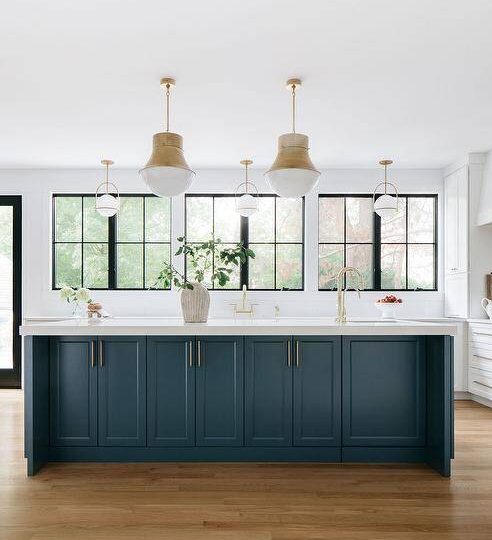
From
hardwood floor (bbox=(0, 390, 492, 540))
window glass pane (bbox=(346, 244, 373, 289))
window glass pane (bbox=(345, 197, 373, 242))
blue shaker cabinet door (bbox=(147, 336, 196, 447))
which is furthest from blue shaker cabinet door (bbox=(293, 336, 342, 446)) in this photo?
window glass pane (bbox=(345, 197, 373, 242))

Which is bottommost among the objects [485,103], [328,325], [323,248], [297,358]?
[297,358]

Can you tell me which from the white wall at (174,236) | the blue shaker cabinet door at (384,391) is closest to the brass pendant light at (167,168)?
the blue shaker cabinet door at (384,391)

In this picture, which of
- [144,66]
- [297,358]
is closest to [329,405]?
[297,358]

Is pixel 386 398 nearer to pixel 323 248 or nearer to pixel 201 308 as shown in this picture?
pixel 201 308

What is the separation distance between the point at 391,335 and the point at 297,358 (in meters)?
0.64

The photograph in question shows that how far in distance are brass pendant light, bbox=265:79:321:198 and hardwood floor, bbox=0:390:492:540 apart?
6.03 feet

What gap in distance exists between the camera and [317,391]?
10.8 feet

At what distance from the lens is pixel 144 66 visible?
3396 millimetres

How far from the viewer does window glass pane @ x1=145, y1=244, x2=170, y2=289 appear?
6223mm

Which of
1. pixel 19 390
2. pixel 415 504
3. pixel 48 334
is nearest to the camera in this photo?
pixel 415 504

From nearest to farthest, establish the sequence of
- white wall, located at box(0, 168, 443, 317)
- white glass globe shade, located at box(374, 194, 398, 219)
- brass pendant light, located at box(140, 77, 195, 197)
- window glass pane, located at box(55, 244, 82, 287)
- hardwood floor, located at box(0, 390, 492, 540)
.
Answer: hardwood floor, located at box(0, 390, 492, 540) → brass pendant light, located at box(140, 77, 195, 197) → white glass globe shade, located at box(374, 194, 398, 219) → white wall, located at box(0, 168, 443, 317) → window glass pane, located at box(55, 244, 82, 287)

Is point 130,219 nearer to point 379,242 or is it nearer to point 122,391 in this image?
point 379,242

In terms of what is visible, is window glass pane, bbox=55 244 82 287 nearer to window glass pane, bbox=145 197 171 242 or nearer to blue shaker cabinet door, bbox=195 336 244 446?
window glass pane, bbox=145 197 171 242

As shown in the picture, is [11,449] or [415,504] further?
[11,449]
